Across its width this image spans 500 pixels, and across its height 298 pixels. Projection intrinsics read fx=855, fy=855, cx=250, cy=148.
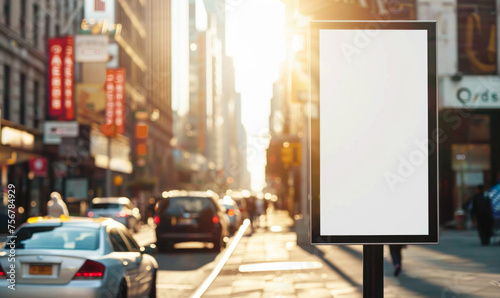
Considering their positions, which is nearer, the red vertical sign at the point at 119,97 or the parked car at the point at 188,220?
the parked car at the point at 188,220

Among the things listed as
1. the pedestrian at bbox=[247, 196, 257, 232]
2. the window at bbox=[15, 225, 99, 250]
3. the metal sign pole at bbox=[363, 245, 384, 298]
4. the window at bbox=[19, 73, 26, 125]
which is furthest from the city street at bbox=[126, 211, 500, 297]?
the window at bbox=[19, 73, 26, 125]

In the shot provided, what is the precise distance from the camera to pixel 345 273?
16438 millimetres

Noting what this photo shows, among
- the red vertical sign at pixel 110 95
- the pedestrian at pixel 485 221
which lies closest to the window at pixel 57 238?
the pedestrian at pixel 485 221

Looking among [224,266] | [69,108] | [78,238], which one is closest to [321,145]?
[78,238]

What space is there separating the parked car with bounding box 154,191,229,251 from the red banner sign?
17.5 metres

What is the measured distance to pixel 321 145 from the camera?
413 centimetres

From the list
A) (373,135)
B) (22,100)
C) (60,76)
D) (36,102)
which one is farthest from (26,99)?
(373,135)

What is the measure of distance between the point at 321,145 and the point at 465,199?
105 ft

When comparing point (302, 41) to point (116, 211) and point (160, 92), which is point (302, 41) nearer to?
point (116, 211)

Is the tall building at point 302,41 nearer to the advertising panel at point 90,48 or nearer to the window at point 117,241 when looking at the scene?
the window at point 117,241

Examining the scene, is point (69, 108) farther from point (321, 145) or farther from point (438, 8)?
point (321, 145)

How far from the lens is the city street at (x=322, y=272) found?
1336 centimetres

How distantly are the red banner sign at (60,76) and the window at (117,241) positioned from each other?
30553 millimetres

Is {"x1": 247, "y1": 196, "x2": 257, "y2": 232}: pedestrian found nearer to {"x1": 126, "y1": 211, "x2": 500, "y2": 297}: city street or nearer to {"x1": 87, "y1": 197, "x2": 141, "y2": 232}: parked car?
{"x1": 87, "y1": 197, "x2": 141, "y2": 232}: parked car
